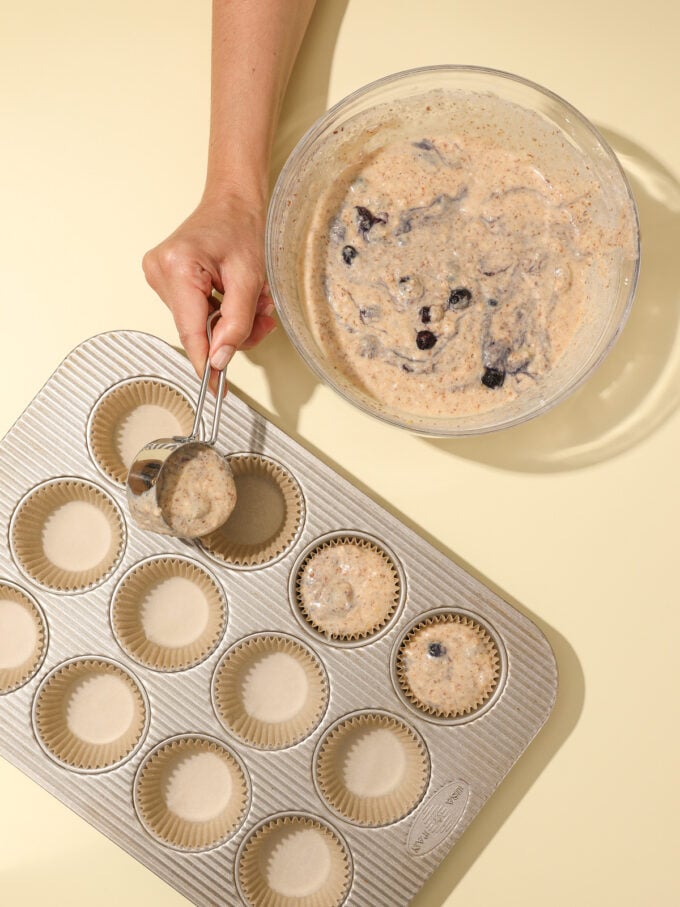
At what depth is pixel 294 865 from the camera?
6.09 ft

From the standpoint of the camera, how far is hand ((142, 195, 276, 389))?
1563 mm

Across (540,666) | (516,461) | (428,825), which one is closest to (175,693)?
(428,825)

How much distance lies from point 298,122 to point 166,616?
1.21 meters

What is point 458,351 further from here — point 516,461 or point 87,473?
point 87,473

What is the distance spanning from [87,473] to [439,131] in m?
1.07

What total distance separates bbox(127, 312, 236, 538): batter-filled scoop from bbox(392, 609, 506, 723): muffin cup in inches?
20.2

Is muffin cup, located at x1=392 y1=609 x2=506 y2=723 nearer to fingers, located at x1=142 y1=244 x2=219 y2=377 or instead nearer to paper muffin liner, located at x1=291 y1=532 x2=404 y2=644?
paper muffin liner, located at x1=291 y1=532 x2=404 y2=644

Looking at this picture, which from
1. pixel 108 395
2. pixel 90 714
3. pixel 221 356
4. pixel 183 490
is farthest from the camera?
pixel 90 714

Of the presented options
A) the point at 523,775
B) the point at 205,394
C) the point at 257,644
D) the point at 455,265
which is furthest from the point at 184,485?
the point at 523,775

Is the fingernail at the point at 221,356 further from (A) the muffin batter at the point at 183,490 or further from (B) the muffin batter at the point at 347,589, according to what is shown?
(B) the muffin batter at the point at 347,589

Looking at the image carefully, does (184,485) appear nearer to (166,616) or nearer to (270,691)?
(166,616)

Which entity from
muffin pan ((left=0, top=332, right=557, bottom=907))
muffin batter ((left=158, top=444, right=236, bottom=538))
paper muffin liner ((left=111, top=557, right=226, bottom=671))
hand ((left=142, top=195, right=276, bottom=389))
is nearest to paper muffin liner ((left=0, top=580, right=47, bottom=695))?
muffin pan ((left=0, top=332, right=557, bottom=907))

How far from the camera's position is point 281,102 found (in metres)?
1.85

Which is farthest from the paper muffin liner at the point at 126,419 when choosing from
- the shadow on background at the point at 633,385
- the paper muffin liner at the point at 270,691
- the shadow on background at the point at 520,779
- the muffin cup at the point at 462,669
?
the shadow on background at the point at 520,779
